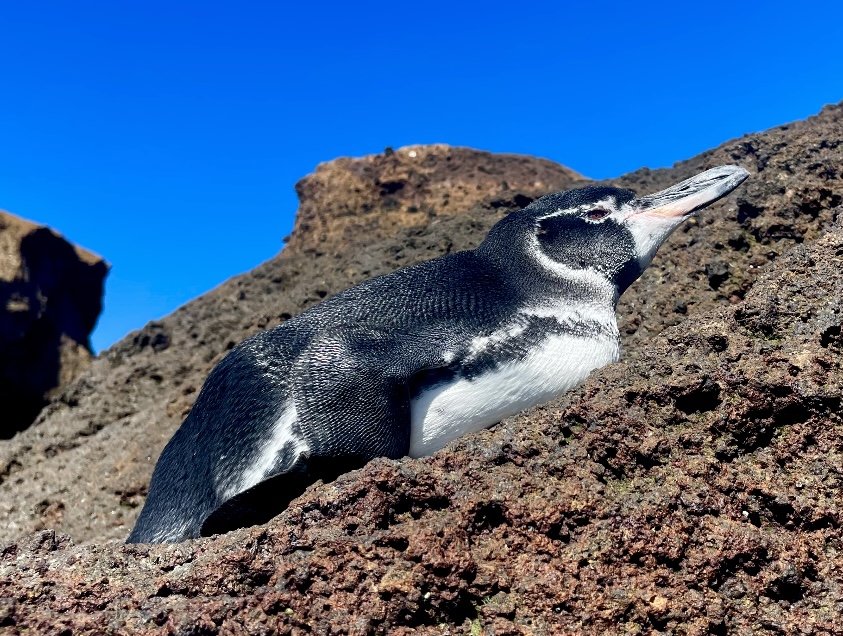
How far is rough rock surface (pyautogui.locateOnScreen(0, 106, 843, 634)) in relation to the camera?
208cm

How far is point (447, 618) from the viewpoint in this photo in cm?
212

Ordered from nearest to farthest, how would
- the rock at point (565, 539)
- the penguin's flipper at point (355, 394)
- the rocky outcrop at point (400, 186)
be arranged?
1. the rock at point (565, 539)
2. the penguin's flipper at point (355, 394)
3. the rocky outcrop at point (400, 186)

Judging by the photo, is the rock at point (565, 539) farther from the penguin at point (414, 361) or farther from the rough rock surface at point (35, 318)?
the rough rock surface at point (35, 318)

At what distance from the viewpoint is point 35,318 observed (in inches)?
448

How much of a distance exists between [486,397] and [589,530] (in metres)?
0.77

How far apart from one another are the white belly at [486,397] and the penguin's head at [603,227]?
544mm

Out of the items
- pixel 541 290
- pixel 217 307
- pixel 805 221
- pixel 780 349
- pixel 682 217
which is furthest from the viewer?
pixel 217 307

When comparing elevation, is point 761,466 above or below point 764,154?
below

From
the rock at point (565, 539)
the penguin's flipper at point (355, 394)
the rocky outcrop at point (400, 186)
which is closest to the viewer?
the rock at point (565, 539)

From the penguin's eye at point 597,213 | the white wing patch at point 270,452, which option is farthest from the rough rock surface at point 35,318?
the penguin's eye at point 597,213

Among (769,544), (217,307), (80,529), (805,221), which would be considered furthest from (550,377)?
(217,307)

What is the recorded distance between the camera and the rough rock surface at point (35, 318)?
10.9 metres

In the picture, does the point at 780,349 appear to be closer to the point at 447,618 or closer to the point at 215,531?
the point at 447,618

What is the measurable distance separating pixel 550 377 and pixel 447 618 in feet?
3.77
